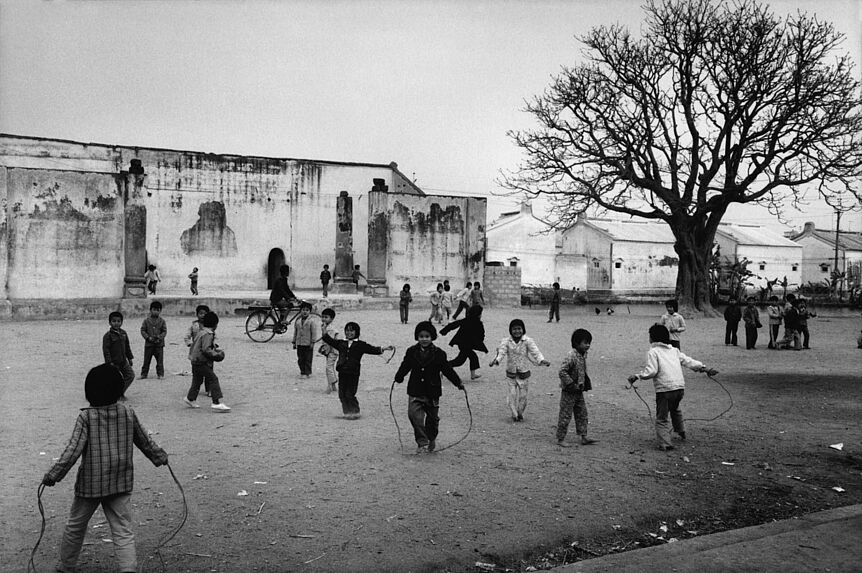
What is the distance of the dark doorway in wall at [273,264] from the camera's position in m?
34.3

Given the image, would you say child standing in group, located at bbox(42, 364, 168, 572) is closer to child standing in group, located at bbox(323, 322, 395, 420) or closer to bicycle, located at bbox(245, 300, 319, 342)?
child standing in group, located at bbox(323, 322, 395, 420)

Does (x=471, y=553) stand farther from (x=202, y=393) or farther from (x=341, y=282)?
(x=341, y=282)

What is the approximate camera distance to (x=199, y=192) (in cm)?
3225

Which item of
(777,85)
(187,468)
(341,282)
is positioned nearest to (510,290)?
(341,282)

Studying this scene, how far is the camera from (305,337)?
458 inches

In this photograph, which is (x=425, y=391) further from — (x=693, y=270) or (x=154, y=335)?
(x=693, y=270)

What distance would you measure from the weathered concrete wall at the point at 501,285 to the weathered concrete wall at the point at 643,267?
2240 centimetres

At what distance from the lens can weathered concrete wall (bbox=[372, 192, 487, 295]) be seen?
98.6 ft

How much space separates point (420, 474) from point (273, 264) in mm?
29259

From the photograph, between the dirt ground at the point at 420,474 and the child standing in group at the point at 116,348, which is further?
the child standing in group at the point at 116,348

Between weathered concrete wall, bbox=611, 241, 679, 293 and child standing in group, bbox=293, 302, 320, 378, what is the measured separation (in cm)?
4302

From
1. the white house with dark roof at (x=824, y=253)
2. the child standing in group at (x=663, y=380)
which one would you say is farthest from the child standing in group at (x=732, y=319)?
the white house with dark roof at (x=824, y=253)

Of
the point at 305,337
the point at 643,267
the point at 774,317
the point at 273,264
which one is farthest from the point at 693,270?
the point at 643,267

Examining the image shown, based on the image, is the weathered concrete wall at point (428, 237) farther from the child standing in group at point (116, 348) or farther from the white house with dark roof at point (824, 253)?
the white house with dark roof at point (824, 253)
